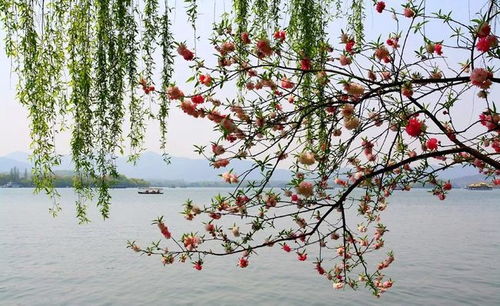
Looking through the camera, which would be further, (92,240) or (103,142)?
(92,240)

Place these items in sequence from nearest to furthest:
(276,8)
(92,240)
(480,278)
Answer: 1. (276,8)
2. (480,278)
3. (92,240)

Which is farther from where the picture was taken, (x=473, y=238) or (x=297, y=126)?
(x=473, y=238)

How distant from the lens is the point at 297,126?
2814 mm

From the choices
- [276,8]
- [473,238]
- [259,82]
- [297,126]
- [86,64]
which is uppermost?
[276,8]

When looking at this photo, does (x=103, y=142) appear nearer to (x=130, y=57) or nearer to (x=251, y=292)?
(x=130, y=57)

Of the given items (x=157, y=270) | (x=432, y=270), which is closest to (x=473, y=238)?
(x=432, y=270)

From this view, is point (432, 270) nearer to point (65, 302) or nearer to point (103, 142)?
point (65, 302)

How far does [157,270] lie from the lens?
Answer: 1383 cm

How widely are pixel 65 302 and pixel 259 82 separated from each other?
8982mm

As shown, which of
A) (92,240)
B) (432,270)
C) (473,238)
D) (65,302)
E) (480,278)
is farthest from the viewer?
(473,238)

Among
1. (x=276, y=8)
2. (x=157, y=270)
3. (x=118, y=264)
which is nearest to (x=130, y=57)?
(x=276, y=8)

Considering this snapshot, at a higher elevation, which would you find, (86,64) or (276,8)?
(276,8)

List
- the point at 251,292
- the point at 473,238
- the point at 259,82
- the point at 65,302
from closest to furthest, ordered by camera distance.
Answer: the point at 259,82, the point at 65,302, the point at 251,292, the point at 473,238

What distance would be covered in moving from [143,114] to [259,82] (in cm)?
171
